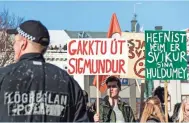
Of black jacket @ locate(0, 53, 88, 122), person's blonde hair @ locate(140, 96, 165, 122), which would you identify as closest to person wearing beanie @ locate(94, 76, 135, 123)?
person's blonde hair @ locate(140, 96, 165, 122)

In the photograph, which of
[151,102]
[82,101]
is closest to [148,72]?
[151,102]

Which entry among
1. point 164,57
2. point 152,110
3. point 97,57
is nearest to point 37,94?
point 152,110

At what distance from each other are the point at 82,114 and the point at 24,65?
17.9 inches

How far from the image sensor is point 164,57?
25.5 feet

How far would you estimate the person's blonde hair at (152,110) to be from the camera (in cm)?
675

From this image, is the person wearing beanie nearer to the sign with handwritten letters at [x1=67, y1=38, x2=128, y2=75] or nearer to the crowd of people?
the sign with handwritten letters at [x1=67, y1=38, x2=128, y2=75]

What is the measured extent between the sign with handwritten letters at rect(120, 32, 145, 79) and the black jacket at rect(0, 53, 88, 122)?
542cm

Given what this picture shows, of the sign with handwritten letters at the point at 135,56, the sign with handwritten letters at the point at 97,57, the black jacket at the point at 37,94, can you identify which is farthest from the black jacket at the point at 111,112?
the black jacket at the point at 37,94

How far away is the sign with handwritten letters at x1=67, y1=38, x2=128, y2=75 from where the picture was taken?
295 inches

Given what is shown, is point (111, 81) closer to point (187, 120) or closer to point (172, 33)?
point (187, 120)

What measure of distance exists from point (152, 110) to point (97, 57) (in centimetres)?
125

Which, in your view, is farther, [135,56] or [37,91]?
[135,56]

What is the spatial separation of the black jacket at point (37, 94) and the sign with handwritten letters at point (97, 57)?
4400 millimetres

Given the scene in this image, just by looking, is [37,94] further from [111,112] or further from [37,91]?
[111,112]
